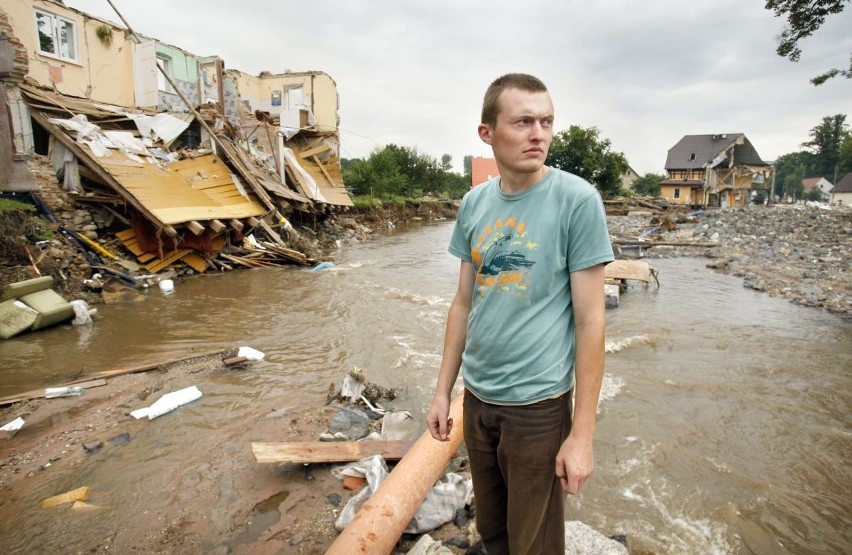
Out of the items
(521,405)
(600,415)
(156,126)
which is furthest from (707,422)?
(156,126)

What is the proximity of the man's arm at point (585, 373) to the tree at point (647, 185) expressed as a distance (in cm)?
6097

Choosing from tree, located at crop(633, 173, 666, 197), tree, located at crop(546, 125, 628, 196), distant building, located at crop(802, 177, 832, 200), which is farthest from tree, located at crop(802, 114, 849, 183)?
tree, located at crop(546, 125, 628, 196)

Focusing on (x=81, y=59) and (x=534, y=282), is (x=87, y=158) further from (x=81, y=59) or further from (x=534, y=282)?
(x=534, y=282)

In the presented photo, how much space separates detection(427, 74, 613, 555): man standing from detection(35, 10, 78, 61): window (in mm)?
18524

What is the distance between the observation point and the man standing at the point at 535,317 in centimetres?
139

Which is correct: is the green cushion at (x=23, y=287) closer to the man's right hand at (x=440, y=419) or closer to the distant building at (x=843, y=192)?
the man's right hand at (x=440, y=419)

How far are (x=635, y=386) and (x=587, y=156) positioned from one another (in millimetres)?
36784

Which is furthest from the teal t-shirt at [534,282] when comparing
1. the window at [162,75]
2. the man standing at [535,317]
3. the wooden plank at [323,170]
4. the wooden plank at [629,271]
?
the wooden plank at [323,170]

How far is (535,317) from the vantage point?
147 centimetres

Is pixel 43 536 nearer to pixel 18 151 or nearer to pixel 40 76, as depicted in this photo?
pixel 18 151

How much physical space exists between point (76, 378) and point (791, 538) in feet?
21.9

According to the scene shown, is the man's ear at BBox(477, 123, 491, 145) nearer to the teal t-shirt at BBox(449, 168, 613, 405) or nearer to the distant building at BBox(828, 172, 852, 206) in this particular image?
the teal t-shirt at BBox(449, 168, 613, 405)

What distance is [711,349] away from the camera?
6.38 m

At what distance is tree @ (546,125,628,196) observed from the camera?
125ft
